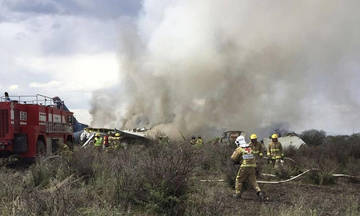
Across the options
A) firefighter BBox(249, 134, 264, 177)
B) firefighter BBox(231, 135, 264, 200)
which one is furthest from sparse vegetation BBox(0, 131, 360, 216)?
firefighter BBox(249, 134, 264, 177)

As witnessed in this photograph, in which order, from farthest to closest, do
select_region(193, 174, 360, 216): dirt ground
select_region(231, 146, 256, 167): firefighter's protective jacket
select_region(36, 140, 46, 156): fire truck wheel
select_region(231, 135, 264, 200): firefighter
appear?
select_region(36, 140, 46, 156): fire truck wheel, select_region(231, 146, 256, 167): firefighter's protective jacket, select_region(231, 135, 264, 200): firefighter, select_region(193, 174, 360, 216): dirt ground

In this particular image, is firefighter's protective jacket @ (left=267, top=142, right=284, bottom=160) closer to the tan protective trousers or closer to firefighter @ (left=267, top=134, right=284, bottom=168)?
firefighter @ (left=267, top=134, right=284, bottom=168)

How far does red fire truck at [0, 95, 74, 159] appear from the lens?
47.0 feet

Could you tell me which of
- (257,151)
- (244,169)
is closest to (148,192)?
(244,169)

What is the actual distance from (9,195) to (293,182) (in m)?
8.10

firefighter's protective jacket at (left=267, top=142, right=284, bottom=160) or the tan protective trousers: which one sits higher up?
firefighter's protective jacket at (left=267, top=142, right=284, bottom=160)

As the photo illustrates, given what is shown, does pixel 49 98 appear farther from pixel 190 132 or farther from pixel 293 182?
pixel 190 132

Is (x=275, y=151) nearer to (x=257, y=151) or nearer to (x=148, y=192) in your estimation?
(x=257, y=151)

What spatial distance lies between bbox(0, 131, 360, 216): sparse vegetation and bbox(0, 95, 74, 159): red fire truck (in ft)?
14.2

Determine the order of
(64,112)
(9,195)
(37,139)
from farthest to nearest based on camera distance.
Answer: (64,112) < (37,139) < (9,195)

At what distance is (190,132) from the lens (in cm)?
3600

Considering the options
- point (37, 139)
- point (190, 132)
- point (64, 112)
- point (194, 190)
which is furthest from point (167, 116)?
point (194, 190)

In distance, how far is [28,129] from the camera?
1516 centimetres

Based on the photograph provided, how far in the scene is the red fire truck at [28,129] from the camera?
14.3 m
